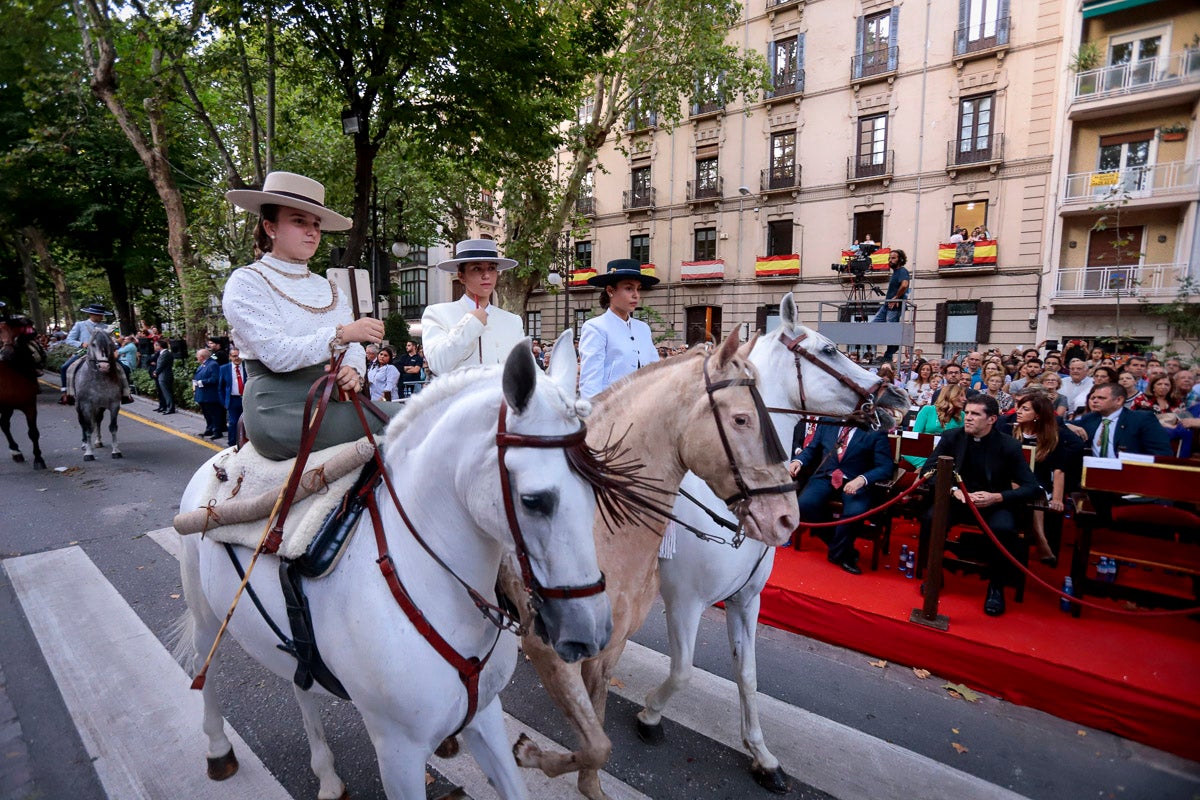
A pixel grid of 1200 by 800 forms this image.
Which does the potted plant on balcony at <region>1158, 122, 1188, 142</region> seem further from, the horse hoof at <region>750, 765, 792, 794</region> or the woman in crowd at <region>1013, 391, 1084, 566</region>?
the horse hoof at <region>750, 765, 792, 794</region>

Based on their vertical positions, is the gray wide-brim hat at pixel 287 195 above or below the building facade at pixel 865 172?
below

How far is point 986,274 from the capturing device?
66.4ft

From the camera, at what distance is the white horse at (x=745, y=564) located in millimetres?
2855

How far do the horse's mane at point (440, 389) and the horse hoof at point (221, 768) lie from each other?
2258 mm

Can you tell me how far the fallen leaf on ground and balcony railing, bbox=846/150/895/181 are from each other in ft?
74.1

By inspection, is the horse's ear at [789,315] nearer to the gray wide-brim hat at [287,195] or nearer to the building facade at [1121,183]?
the gray wide-brim hat at [287,195]

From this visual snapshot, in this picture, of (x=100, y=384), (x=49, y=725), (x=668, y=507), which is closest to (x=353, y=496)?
(x=668, y=507)

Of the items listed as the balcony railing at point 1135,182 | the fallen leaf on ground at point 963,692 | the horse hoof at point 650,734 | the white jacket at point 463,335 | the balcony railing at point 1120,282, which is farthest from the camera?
the balcony railing at point 1120,282

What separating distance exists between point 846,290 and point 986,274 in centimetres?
464

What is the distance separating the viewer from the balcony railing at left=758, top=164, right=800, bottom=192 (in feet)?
77.7

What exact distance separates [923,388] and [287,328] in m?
10.7

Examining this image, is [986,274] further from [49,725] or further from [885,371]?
[49,725]

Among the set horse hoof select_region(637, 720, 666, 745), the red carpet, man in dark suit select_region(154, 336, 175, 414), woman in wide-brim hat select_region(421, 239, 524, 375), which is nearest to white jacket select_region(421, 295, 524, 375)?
woman in wide-brim hat select_region(421, 239, 524, 375)

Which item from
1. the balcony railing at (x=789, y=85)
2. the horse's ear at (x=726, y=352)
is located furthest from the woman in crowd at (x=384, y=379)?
the balcony railing at (x=789, y=85)
